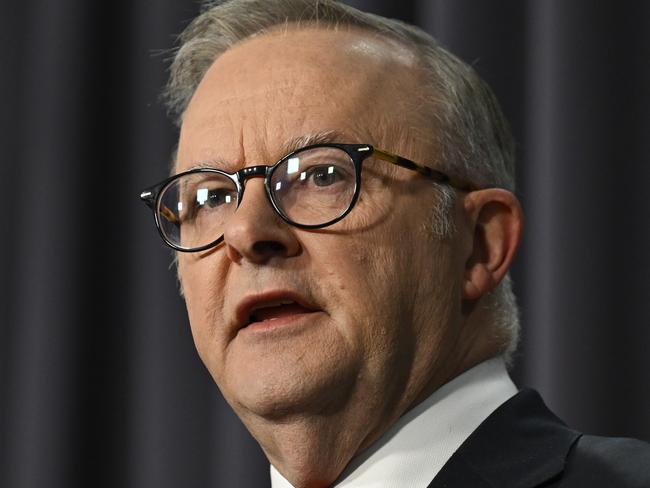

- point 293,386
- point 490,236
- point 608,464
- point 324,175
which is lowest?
point 608,464

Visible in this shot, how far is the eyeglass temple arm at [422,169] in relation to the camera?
1.14 m

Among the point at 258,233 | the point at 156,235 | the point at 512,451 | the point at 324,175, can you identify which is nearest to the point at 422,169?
the point at 324,175

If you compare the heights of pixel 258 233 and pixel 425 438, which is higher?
pixel 258 233

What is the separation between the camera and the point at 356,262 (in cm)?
110

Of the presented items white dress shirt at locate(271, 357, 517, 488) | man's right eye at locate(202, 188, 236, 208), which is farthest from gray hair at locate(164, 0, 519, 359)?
man's right eye at locate(202, 188, 236, 208)

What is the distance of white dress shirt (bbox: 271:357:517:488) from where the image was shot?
1103 mm

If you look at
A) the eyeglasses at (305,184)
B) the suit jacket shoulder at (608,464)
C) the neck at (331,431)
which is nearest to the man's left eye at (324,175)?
the eyeglasses at (305,184)

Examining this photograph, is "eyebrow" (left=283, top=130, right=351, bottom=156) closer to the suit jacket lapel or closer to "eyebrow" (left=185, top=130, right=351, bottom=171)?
"eyebrow" (left=185, top=130, right=351, bottom=171)

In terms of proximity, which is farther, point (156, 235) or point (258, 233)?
point (156, 235)

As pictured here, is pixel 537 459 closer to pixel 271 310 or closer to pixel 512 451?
pixel 512 451

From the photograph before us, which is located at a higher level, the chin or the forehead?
the forehead

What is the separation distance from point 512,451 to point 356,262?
0.27 meters

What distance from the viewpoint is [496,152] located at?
131cm

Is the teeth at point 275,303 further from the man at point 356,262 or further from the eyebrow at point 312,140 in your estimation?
the eyebrow at point 312,140
